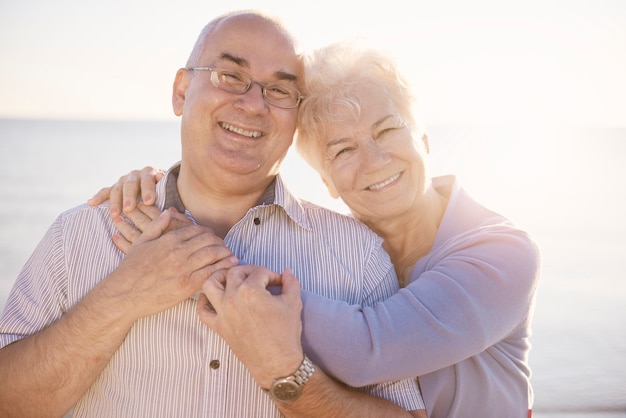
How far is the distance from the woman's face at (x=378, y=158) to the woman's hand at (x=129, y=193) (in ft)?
2.32

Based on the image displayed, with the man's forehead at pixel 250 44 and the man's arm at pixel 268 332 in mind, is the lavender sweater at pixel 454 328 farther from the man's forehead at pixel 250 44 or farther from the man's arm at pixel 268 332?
the man's forehead at pixel 250 44

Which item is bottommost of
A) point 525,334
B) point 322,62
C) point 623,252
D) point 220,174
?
point 623,252

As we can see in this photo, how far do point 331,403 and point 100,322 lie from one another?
2.63ft

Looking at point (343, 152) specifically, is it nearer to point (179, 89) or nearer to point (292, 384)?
point (179, 89)

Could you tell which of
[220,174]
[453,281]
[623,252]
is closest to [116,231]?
[220,174]

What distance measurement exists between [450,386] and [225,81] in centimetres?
140

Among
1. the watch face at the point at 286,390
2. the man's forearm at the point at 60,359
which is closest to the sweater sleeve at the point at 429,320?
the watch face at the point at 286,390

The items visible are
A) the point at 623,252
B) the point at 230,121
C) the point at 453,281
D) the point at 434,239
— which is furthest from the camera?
the point at 623,252

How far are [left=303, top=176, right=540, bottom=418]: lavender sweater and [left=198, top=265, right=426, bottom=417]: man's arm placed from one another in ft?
0.24

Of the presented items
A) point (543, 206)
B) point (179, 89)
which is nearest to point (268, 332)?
point (179, 89)

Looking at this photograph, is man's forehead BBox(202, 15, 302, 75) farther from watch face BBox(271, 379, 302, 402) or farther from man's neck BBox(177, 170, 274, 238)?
watch face BBox(271, 379, 302, 402)

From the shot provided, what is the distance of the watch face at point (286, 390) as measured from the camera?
1.92 metres

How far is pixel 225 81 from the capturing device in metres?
2.44

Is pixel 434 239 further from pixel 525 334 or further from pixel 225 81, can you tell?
pixel 225 81
